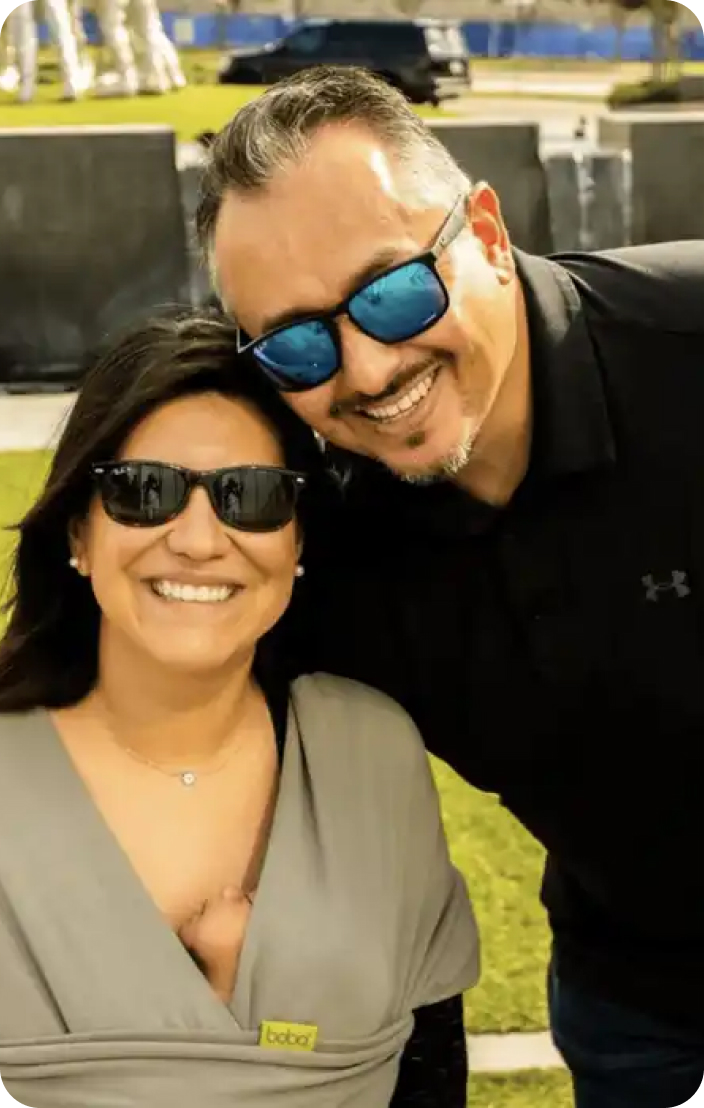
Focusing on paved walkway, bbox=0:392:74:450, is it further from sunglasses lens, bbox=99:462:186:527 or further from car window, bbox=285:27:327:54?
sunglasses lens, bbox=99:462:186:527

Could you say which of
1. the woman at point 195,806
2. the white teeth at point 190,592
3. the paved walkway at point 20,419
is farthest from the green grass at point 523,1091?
the paved walkway at point 20,419

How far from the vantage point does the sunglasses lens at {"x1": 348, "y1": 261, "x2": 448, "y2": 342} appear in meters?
1.05

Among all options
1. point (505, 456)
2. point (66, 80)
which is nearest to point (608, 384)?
point (505, 456)

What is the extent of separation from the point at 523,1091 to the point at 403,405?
1102 millimetres

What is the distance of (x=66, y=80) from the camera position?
2.12 metres

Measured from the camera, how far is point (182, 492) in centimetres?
107

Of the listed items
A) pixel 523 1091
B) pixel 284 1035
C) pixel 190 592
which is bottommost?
pixel 523 1091

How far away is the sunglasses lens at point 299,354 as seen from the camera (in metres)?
1.06

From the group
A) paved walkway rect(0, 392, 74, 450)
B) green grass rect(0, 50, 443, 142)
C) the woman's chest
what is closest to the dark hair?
the woman's chest

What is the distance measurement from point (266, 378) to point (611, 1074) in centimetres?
95

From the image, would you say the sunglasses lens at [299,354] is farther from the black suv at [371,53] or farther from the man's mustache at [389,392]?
the black suv at [371,53]

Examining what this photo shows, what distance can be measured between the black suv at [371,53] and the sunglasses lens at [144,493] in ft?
3.49

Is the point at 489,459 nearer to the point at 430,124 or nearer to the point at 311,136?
the point at 311,136

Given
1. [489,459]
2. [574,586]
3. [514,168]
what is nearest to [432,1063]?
[574,586]
